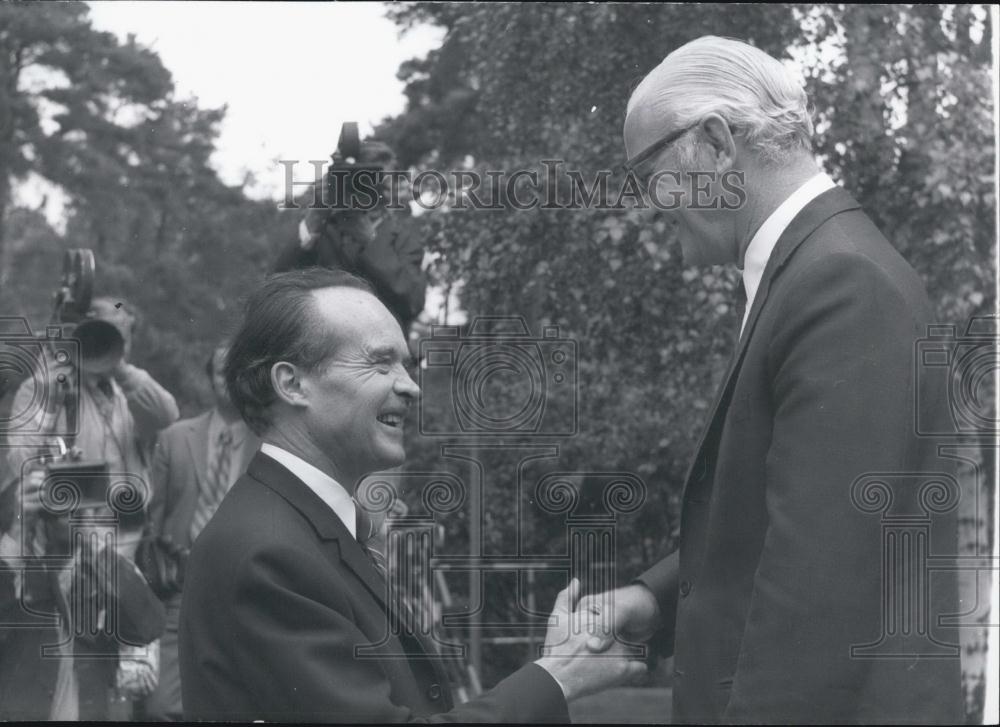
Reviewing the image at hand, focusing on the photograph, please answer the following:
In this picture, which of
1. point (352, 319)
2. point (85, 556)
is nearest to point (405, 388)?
point (352, 319)

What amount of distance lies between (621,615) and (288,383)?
77 centimetres

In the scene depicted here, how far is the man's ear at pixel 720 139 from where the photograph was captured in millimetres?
2166

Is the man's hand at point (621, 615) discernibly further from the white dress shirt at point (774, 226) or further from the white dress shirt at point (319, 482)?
the white dress shirt at point (774, 226)

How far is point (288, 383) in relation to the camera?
2184mm

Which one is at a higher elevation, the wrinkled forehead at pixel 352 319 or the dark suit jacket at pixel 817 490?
the wrinkled forehead at pixel 352 319

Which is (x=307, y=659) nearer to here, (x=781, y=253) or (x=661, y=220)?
(x=781, y=253)

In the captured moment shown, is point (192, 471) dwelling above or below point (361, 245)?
below

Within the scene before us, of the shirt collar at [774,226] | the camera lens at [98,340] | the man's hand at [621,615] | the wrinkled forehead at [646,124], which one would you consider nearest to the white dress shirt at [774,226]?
the shirt collar at [774,226]

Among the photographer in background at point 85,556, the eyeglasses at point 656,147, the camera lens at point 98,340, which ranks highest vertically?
the eyeglasses at point 656,147

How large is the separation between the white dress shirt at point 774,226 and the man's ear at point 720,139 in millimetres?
125

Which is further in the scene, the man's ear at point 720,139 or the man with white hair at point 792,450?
the man's ear at point 720,139

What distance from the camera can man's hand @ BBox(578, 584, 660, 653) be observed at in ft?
6.93

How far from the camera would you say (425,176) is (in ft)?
17.7

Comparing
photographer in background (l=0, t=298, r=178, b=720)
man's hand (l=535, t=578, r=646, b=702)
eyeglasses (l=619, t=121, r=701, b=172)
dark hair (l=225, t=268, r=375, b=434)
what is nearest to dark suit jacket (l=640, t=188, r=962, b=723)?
man's hand (l=535, t=578, r=646, b=702)
